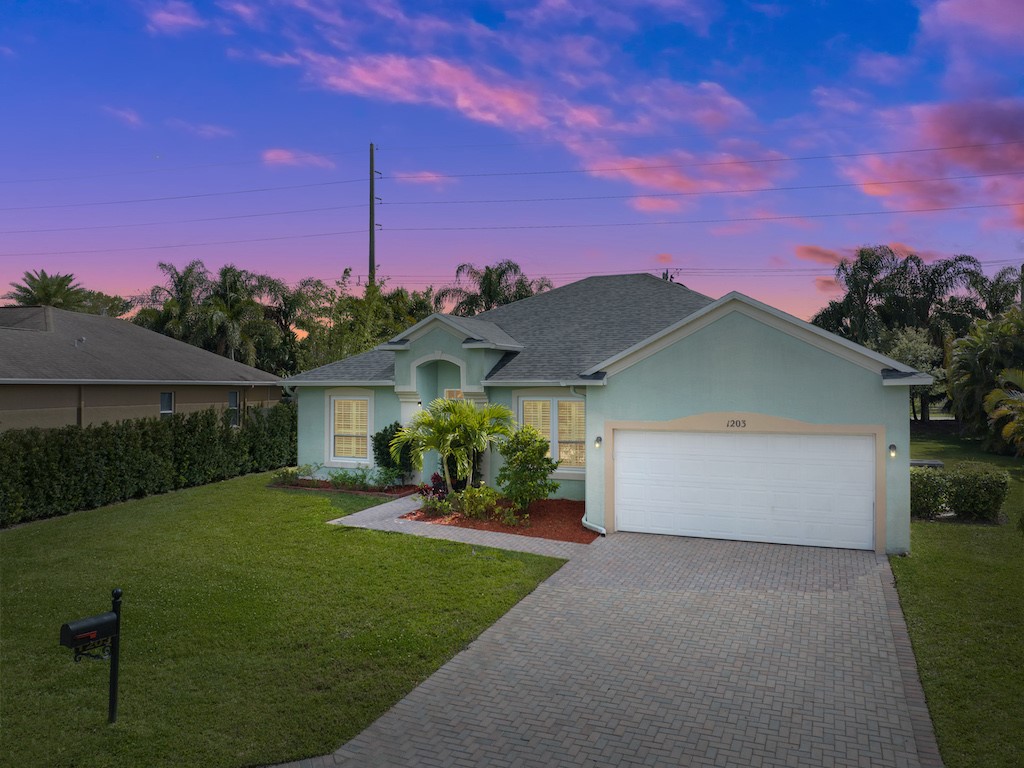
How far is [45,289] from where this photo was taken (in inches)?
1779

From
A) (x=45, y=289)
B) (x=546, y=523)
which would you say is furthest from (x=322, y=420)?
(x=45, y=289)

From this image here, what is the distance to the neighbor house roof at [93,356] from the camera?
1784cm

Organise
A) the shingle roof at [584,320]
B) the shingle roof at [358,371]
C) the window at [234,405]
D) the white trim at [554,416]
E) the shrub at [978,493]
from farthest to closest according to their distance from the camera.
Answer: the window at [234,405] < the shingle roof at [358,371] < the shingle roof at [584,320] < the white trim at [554,416] < the shrub at [978,493]

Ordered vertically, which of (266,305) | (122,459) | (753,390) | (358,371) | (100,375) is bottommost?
(122,459)

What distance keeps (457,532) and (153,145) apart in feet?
54.6

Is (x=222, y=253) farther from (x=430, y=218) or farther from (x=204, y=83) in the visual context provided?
(x=204, y=83)

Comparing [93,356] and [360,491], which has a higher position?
[93,356]

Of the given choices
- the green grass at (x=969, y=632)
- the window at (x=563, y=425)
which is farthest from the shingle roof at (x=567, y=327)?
the green grass at (x=969, y=632)

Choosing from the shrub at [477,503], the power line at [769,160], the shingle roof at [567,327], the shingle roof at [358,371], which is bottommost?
the shrub at [477,503]

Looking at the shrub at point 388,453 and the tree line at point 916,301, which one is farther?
the tree line at point 916,301

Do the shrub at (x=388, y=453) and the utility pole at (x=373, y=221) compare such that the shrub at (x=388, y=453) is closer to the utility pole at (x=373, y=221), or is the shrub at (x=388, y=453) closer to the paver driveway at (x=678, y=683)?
the paver driveway at (x=678, y=683)

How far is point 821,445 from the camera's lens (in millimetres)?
12125

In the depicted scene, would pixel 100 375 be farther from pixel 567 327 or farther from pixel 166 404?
pixel 567 327

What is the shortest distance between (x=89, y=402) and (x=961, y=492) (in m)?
22.7
